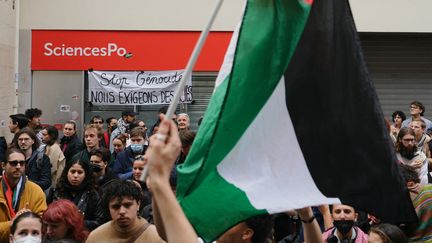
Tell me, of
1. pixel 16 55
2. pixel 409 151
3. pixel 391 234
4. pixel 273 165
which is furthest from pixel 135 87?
pixel 273 165

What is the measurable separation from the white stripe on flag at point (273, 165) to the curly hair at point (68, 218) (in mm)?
3088

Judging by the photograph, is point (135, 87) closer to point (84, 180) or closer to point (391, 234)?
point (84, 180)

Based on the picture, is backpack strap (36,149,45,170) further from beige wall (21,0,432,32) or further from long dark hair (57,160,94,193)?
beige wall (21,0,432,32)

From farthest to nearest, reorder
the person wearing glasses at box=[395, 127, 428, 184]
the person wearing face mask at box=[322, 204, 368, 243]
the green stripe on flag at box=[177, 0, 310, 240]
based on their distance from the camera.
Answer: the person wearing glasses at box=[395, 127, 428, 184]
the person wearing face mask at box=[322, 204, 368, 243]
the green stripe on flag at box=[177, 0, 310, 240]

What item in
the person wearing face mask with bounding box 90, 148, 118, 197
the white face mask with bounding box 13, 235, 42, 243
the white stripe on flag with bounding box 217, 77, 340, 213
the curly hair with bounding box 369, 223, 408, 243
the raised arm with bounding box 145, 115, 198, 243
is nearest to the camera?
the raised arm with bounding box 145, 115, 198, 243

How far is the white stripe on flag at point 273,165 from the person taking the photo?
3637mm

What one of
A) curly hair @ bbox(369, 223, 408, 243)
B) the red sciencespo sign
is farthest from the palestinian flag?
the red sciencespo sign

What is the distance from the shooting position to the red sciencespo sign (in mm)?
18875

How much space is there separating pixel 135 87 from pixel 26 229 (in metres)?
11.3

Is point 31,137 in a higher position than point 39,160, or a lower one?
higher

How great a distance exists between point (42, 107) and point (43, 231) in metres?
12.6

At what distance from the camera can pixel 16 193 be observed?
8.27 meters

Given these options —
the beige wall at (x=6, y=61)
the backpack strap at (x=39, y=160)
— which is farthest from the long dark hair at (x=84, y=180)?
the beige wall at (x=6, y=61)

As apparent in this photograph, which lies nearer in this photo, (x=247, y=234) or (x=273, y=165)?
(x=273, y=165)
